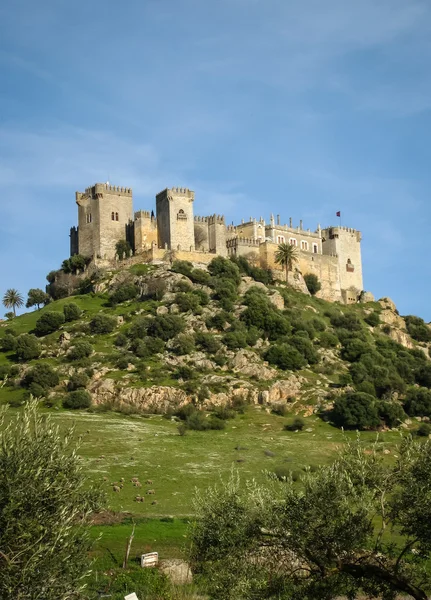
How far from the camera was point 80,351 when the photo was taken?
3524 inches

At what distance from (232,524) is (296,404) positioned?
53232 millimetres

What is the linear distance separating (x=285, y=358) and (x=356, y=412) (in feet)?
43.8

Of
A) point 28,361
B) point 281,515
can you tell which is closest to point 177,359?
point 28,361

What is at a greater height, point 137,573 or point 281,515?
point 281,515

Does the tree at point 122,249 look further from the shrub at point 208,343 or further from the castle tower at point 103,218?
the shrub at point 208,343

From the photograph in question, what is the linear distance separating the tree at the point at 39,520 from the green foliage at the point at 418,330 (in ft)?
321

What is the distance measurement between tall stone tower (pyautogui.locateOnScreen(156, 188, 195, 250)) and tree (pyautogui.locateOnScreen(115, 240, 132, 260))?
14.1 feet

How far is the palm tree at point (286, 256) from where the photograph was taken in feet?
380

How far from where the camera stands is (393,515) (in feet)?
98.7

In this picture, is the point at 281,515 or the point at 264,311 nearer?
the point at 281,515

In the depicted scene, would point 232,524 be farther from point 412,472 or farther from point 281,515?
Answer: point 412,472

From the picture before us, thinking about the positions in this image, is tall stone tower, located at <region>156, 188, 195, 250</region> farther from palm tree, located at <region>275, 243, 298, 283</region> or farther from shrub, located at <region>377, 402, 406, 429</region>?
shrub, located at <region>377, 402, 406, 429</region>

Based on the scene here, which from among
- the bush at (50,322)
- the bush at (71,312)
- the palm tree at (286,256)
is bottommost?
the bush at (50,322)

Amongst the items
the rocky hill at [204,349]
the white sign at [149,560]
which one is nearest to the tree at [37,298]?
the rocky hill at [204,349]
